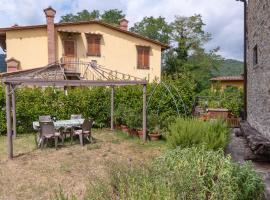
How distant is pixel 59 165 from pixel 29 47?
17242 mm

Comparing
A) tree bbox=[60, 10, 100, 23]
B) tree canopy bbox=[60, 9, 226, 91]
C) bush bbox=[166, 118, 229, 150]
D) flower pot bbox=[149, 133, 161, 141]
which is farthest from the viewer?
tree bbox=[60, 10, 100, 23]

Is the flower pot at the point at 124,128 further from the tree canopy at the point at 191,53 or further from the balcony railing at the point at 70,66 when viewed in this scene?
the tree canopy at the point at 191,53

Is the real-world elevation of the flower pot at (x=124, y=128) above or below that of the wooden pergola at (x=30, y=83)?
below

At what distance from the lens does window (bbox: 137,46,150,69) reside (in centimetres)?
2542

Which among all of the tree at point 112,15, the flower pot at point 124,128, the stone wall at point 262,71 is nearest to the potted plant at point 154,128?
the flower pot at point 124,128

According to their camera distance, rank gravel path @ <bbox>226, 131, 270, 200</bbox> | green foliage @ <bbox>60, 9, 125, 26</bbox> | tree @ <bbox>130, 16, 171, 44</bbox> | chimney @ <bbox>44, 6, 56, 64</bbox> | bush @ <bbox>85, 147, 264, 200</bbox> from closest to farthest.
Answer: bush @ <bbox>85, 147, 264, 200</bbox>
gravel path @ <bbox>226, 131, 270, 200</bbox>
chimney @ <bbox>44, 6, 56, 64</bbox>
tree @ <bbox>130, 16, 171, 44</bbox>
green foliage @ <bbox>60, 9, 125, 26</bbox>

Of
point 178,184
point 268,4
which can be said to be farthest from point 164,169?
point 268,4

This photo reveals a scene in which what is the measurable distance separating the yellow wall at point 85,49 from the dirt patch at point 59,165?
12.9m

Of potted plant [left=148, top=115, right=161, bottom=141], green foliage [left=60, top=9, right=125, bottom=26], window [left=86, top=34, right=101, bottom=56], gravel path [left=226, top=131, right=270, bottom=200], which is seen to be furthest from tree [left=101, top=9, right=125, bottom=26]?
gravel path [left=226, top=131, right=270, bottom=200]

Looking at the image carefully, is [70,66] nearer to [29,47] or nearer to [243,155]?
[29,47]

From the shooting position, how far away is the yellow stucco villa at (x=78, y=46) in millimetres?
22438

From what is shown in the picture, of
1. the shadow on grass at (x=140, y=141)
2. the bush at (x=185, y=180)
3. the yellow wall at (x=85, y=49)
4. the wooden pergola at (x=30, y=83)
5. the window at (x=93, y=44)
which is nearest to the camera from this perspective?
the bush at (x=185, y=180)

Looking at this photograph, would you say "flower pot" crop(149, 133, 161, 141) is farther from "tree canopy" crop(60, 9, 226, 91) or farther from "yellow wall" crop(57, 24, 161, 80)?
"tree canopy" crop(60, 9, 226, 91)

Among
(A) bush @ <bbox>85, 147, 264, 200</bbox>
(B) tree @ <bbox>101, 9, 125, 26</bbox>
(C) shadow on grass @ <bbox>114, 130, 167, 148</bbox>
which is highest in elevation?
(B) tree @ <bbox>101, 9, 125, 26</bbox>
